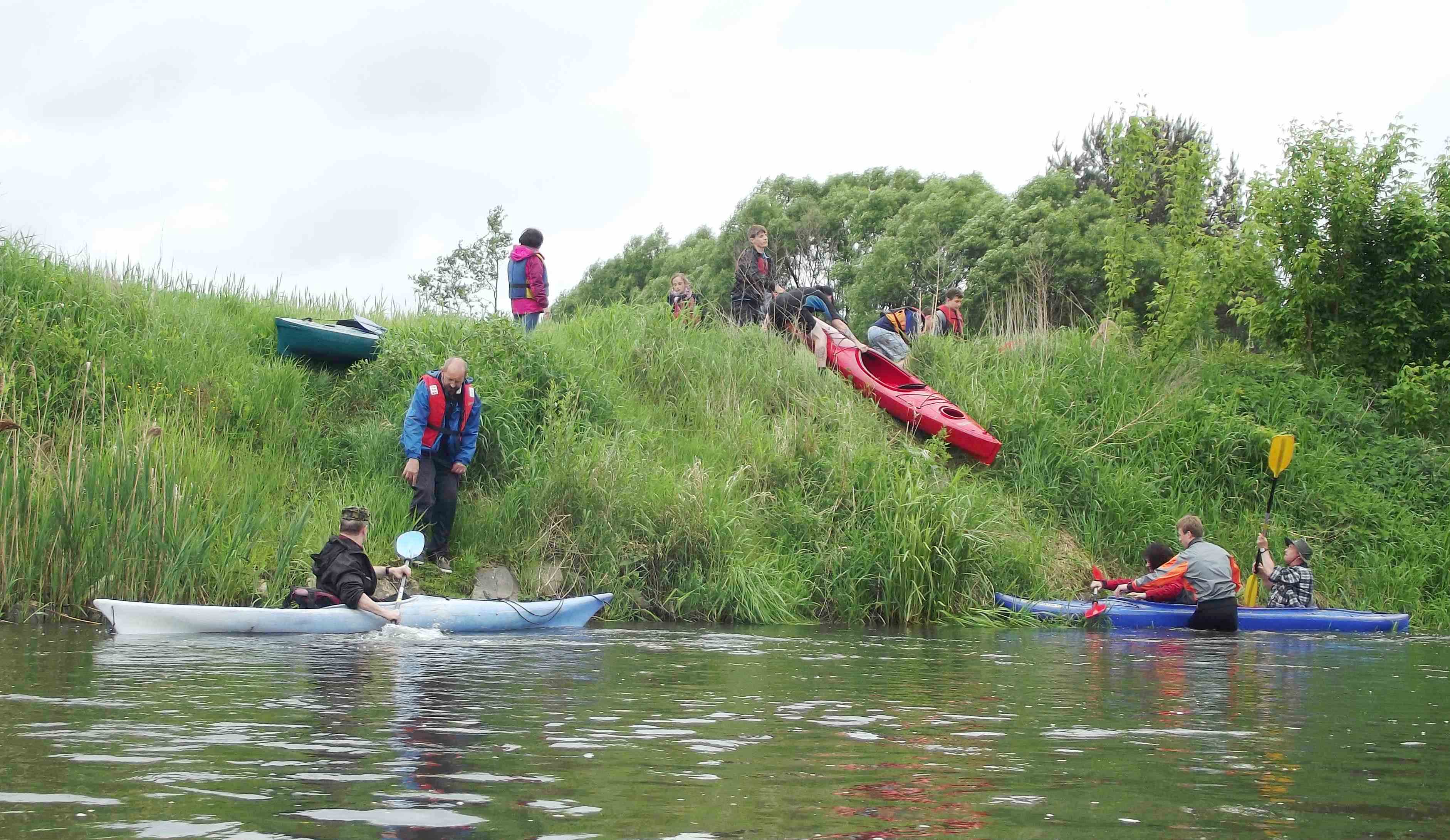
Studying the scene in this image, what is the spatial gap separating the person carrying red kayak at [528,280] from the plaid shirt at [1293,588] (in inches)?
315

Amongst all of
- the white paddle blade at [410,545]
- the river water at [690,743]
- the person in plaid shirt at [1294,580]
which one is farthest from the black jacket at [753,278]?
the river water at [690,743]

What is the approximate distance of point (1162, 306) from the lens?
52.1ft

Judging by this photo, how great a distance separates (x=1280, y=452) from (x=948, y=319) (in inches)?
169

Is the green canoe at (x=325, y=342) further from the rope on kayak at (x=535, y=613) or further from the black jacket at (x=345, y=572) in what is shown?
the black jacket at (x=345, y=572)

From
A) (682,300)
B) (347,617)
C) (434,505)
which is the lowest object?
(347,617)

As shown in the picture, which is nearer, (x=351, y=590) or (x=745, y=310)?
(x=351, y=590)

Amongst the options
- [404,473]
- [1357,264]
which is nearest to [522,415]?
[404,473]

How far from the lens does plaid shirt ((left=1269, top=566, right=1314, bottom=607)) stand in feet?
39.7

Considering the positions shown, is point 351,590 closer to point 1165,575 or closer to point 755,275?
point 1165,575

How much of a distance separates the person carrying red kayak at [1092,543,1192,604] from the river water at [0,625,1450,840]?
3296 mm

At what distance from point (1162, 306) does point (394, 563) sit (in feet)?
32.1

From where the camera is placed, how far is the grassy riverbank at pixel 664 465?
9742 millimetres

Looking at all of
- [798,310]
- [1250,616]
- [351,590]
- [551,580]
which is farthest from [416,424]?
[1250,616]

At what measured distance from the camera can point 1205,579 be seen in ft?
36.9
